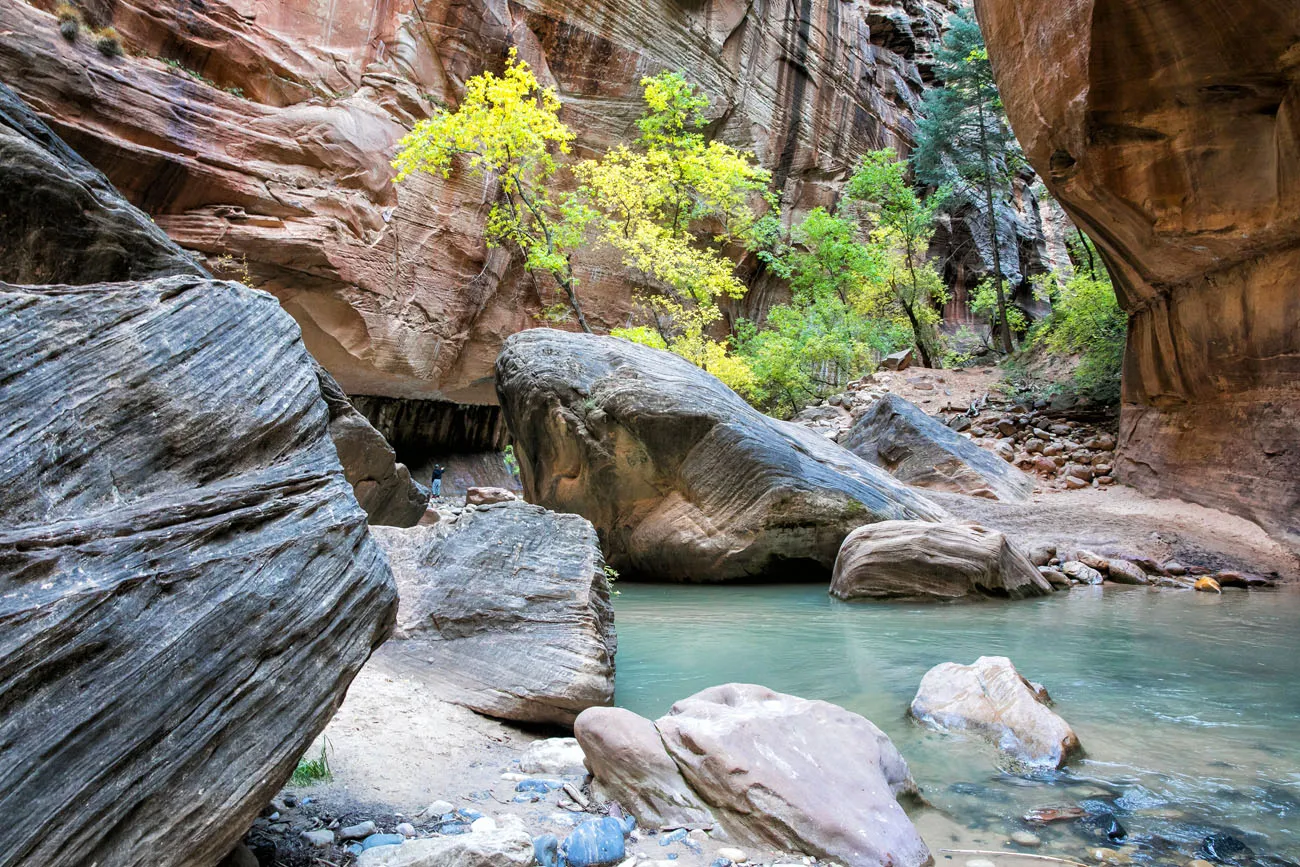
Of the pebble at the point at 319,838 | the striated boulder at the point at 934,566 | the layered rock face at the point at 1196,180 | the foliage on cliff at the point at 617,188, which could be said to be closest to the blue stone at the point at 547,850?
the pebble at the point at 319,838

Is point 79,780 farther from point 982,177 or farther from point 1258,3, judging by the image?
point 982,177

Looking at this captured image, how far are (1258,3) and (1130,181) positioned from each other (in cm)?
254

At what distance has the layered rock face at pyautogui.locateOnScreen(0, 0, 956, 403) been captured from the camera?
46.4 ft

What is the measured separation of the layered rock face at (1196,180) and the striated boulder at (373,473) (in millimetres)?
9150

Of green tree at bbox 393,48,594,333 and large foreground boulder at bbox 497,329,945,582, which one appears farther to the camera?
green tree at bbox 393,48,594,333

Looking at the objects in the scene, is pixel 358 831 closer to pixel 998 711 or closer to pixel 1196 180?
pixel 998 711

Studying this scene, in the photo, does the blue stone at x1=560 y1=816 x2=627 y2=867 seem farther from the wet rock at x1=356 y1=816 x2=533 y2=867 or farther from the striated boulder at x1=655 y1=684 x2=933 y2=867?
the striated boulder at x1=655 y1=684 x2=933 y2=867

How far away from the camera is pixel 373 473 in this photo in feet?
29.4

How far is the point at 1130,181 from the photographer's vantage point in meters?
10.1

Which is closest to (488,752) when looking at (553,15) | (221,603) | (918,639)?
(221,603)

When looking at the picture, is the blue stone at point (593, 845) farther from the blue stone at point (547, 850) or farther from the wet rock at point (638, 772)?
the wet rock at point (638, 772)

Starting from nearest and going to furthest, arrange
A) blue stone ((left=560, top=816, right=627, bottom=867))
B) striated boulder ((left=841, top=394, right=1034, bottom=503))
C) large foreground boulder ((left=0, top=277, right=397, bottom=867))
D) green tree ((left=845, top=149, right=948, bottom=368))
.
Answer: large foreground boulder ((left=0, top=277, right=397, bottom=867))
blue stone ((left=560, top=816, right=627, bottom=867))
striated boulder ((left=841, top=394, right=1034, bottom=503))
green tree ((left=845, top=149, right=948, bottom=368))

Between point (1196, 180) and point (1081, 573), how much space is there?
16.6ft

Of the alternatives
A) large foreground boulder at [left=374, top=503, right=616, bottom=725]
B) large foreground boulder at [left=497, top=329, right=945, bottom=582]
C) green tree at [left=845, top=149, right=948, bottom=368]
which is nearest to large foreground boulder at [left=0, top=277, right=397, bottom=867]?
large foreground boulder at [left=374, top=503, right=616, bottom=725]
